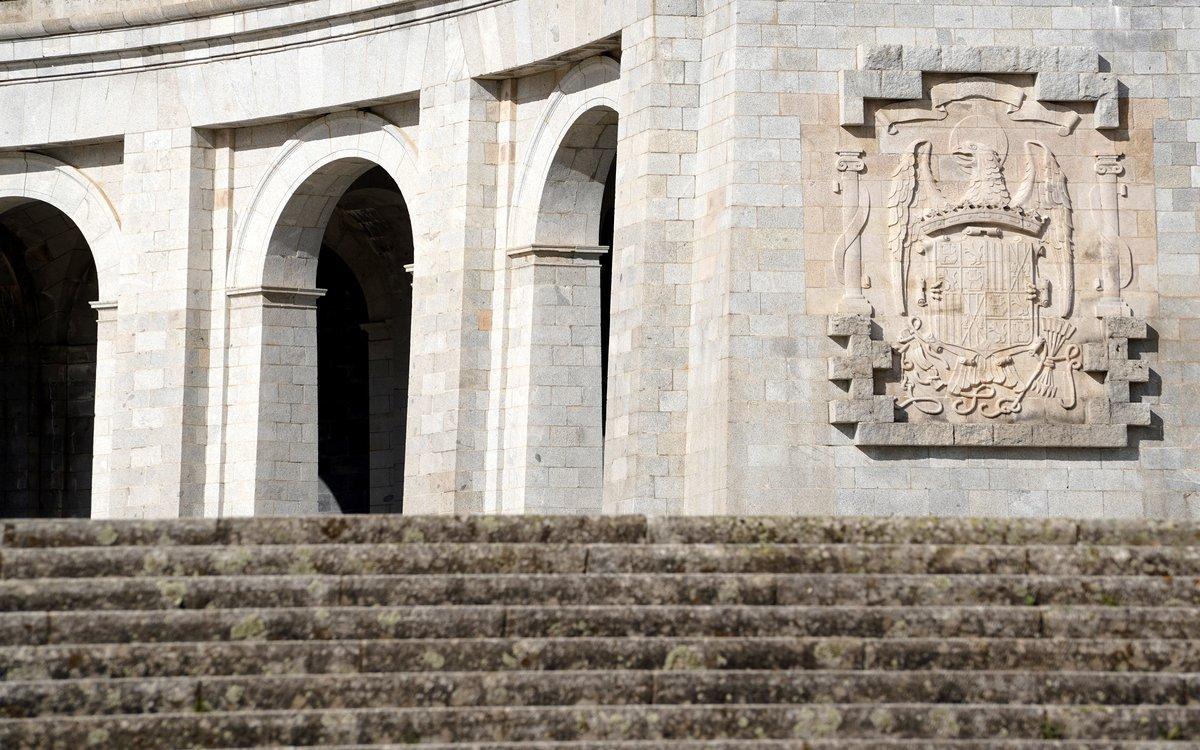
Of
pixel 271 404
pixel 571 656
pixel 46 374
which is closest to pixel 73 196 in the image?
pixel 271 404

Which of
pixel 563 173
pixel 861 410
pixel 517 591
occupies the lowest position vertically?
pixel 517 591

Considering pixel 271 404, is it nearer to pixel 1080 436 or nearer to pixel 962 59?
pixel 962 59

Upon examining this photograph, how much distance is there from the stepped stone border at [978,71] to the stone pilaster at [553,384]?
12.9 feet

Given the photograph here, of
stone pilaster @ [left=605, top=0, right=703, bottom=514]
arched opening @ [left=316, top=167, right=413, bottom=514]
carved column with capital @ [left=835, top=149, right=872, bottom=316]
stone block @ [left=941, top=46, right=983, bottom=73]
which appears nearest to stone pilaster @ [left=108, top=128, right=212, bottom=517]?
arched opening @ [left=316, top=167, right=413, bottom=514]

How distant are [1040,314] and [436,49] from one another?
7.14 meters

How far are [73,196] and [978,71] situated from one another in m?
11.7

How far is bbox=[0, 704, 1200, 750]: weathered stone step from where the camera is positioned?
10.0 m

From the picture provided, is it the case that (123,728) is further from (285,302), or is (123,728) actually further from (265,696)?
(285,302)

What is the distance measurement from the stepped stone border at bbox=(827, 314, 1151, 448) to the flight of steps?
577cm

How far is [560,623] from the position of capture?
35.1 feet

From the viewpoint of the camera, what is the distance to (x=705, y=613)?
35.3 ft

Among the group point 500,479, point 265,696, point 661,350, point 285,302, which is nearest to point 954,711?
point 265,696

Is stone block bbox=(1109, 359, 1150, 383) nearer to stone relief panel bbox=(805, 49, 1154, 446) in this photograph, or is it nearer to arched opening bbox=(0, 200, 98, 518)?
stone relief panel bbox=(805, 49, 1154, 446)

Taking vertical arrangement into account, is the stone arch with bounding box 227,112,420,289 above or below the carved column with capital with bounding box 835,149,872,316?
above
